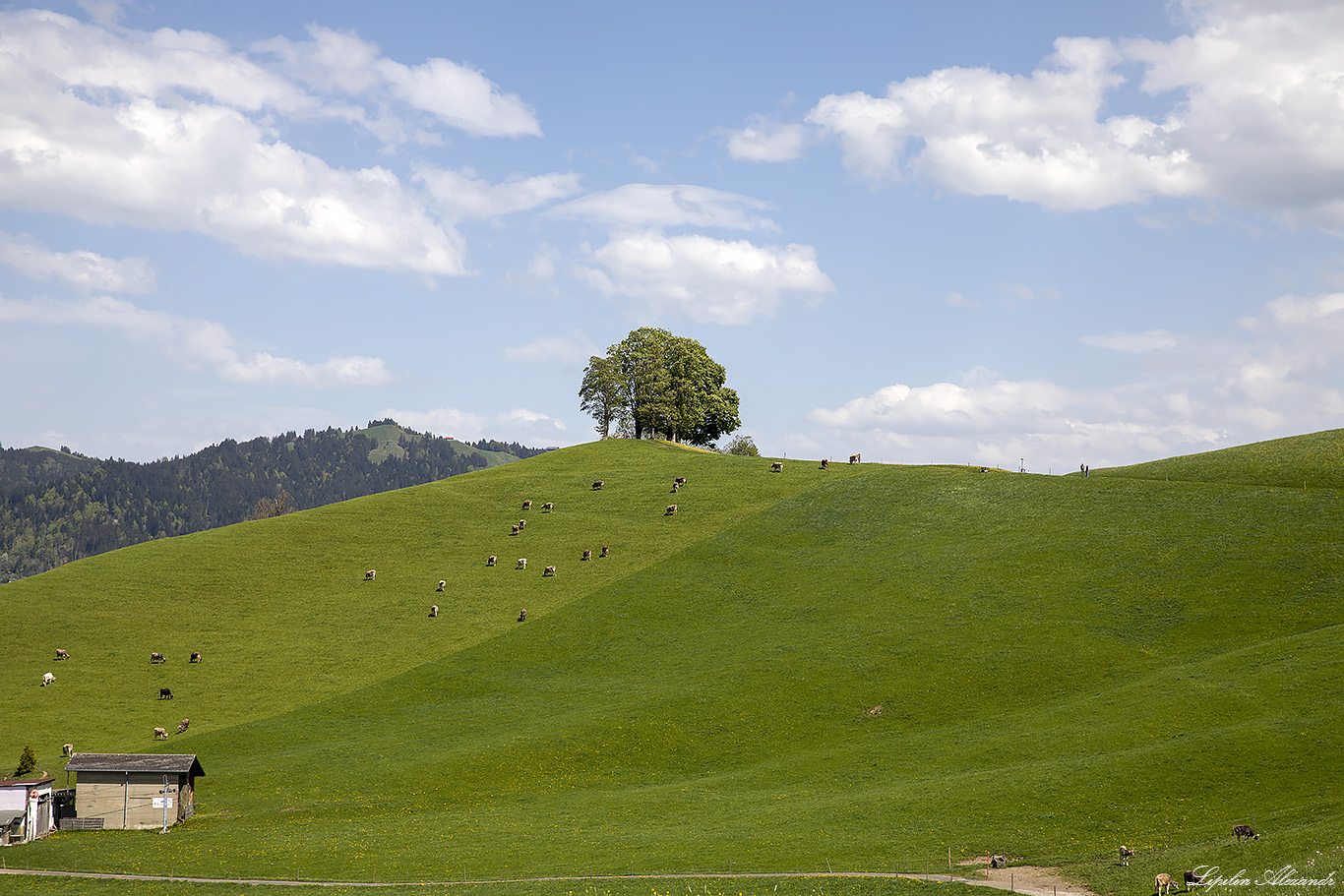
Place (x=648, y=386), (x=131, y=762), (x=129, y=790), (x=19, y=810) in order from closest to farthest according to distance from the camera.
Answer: (x=19, y=810) → (x=131, y=762) → (x=129, y=790) → (x=648, y=386)

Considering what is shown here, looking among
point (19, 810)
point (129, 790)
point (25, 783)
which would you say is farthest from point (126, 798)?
point (25, 783)

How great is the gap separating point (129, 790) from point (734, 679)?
1533 inches

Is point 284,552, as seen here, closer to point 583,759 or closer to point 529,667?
point 529,667

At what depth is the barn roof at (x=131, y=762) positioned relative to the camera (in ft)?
170

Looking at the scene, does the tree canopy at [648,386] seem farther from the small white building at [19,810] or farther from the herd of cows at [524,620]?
the small white building at [19,810]

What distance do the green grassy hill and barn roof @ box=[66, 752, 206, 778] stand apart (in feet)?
11.3

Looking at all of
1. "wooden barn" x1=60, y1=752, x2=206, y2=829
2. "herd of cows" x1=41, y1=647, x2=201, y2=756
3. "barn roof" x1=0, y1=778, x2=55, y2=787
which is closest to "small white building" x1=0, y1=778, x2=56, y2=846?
"barn roof" x1=0, y1=778, x2=55, y2=787

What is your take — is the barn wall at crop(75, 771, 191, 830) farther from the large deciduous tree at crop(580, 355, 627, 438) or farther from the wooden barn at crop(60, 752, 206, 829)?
the large deciduous tree at crop(580, 355, 627, 438)

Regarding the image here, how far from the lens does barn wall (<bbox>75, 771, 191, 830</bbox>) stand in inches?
2046

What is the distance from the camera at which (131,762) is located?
171 ft

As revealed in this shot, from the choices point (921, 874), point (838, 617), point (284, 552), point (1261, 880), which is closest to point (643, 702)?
point (838, 617)

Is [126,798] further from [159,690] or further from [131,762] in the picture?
[159,690]

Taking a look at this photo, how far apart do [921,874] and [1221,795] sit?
15744 mm

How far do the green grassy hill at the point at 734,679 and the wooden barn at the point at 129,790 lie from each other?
1826 mm
